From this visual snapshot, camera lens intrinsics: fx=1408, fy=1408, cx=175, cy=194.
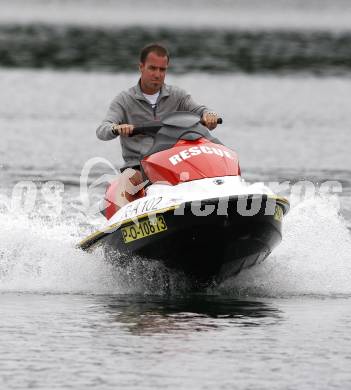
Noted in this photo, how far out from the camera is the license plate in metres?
11.9

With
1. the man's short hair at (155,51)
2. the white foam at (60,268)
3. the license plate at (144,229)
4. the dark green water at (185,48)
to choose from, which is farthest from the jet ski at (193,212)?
the dark green water at (185,48)

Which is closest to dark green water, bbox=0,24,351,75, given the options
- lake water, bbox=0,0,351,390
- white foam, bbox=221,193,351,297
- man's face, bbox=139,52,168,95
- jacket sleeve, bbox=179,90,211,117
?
lake water, bbox=0,0,351,390

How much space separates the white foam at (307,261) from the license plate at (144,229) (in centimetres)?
111

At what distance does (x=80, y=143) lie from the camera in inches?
1083

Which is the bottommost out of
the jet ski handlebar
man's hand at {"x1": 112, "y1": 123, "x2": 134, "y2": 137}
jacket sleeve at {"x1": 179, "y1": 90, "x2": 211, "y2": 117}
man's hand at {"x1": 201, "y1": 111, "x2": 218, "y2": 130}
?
man's hand at {"x1": 112, "y1": 123, "x2": 134, "y2": 137}

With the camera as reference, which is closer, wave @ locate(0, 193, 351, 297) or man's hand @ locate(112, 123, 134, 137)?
man's hand @ locate(112, 123, 134, 137)

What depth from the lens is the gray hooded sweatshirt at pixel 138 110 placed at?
1293 centimetres

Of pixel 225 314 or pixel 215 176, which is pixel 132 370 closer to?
pixel 225 314

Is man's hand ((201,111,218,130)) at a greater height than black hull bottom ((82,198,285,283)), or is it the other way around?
man's hand ((201,111,218,130))

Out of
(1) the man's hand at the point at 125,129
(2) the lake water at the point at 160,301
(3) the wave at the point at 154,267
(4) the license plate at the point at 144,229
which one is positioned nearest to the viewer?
(2) the lake water at the point at 160,301

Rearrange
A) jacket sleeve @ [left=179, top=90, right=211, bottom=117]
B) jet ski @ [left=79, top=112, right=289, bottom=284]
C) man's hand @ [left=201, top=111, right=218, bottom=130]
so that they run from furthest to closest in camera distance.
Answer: jacket sleeve @ [left=179, top=90, right=211, bottom=117]
man's hand @ [left=201, top=111, right=218, bottom=130]
jet ski @ [left=79, top=112, right=289, bottom=284]

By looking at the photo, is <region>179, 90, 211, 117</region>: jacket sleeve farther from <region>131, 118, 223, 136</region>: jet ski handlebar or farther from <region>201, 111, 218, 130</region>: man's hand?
<region>131, 118, 223, 136</region>: jet ski handlebar

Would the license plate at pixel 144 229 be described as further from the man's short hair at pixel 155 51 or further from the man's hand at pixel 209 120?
the man's short hair at pixel 155 51

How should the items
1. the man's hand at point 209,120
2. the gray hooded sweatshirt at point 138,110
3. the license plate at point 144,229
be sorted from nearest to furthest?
the license plate at point 144,229 → the man's hand at point 209,120 → the gray hooded sweatshirt at point 138,110
